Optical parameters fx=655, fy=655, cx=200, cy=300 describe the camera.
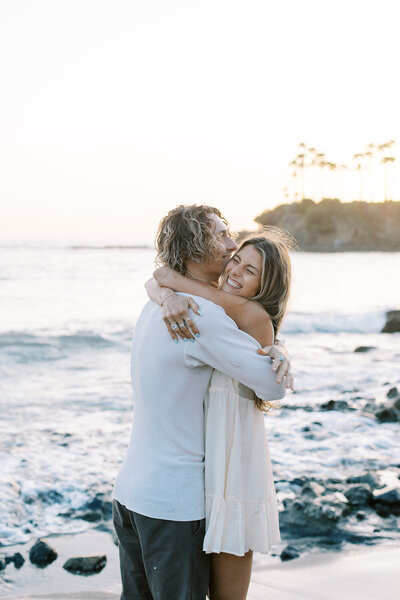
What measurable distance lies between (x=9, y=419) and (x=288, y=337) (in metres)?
11.7

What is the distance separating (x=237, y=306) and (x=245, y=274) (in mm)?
187

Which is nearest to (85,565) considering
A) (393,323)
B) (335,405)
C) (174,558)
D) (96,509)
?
(96,509)

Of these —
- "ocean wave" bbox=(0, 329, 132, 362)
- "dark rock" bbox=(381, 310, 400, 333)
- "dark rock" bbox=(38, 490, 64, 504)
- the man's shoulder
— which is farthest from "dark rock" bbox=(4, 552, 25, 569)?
"dark rock" bbox=(381, 310, 400, 333)

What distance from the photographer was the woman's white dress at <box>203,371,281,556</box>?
231 cm

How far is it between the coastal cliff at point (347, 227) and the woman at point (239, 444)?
88258 millimetres

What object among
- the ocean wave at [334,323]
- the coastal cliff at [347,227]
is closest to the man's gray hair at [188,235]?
the ocean wave at [334,323]

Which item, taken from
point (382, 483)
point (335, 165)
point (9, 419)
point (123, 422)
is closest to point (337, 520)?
point (382, 483)

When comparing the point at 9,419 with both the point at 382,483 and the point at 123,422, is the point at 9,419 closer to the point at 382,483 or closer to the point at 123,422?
the point at 123,422

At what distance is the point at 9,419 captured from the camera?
8.45 metres

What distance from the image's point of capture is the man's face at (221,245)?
8.20 feet

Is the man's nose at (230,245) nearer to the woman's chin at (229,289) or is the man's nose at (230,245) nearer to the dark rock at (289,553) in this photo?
the woman's chin at (229,289)

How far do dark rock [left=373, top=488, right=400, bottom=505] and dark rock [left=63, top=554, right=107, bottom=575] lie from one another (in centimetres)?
222

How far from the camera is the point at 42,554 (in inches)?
171

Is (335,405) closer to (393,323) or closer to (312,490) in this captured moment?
(312,490)
